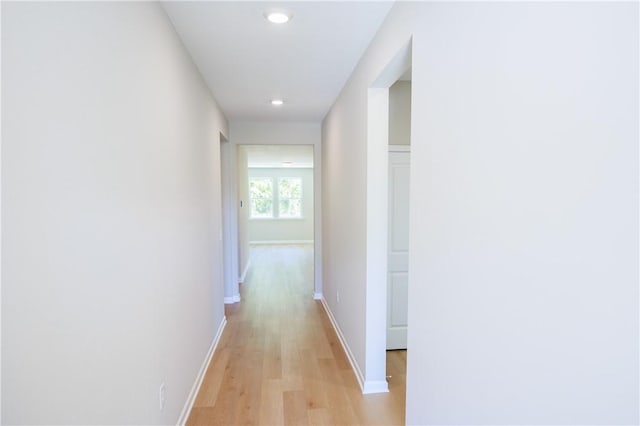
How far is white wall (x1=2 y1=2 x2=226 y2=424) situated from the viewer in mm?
784

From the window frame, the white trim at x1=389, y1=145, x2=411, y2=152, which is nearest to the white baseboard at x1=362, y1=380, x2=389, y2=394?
the white trim at x1=389, y1=145, x2=411, y2=152

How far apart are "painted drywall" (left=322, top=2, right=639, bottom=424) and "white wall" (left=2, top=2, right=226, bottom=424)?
1161 mm

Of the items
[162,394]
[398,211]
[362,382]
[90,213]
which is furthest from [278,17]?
[362,382]

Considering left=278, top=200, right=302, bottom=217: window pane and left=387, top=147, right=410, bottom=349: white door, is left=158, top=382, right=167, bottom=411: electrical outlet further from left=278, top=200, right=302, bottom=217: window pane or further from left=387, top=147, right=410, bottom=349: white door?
left=278, top=200, right=302, bottom=217: window pane

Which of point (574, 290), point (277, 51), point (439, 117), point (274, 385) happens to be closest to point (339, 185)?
point (277, 51)

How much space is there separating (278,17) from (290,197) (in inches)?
344

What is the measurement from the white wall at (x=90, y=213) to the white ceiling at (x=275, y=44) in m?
0.24

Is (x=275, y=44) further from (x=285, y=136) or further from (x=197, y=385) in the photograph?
(x=285, y=136)

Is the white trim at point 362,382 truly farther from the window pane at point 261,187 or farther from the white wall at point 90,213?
the window pane at point 261,187

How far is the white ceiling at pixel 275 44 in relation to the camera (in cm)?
176

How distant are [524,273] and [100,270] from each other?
1.25 metres

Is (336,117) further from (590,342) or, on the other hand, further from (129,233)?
(590,342)

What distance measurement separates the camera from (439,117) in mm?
1291

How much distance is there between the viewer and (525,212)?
0.84 m
